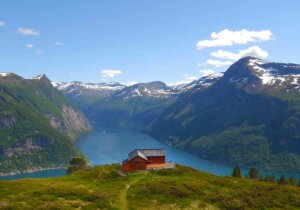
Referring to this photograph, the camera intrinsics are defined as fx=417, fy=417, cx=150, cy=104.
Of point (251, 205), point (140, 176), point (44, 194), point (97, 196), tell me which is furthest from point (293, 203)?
point (44, 194)

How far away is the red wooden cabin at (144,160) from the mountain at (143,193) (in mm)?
7931

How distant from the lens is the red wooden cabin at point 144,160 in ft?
326

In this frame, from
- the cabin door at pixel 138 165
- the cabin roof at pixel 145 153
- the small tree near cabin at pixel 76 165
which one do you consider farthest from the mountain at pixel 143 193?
the small tree near cabin at pixel 76 165

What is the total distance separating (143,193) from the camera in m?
75.4

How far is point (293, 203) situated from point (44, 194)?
46265mm

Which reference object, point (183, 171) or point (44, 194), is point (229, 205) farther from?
point (44, 194)

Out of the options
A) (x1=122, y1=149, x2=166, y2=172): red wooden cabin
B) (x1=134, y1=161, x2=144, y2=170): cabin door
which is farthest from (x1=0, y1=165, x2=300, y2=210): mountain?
(x1=134, y1=161, x2=144, y2=170): cabin door

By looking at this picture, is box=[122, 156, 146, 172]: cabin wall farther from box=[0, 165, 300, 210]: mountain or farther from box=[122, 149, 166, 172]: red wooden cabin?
box=[0, 165, 300, 210]: mountain

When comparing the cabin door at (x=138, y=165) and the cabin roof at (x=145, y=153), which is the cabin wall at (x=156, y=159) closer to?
the cabin roof at (x=145, y=153)

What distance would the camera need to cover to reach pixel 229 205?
240 feet

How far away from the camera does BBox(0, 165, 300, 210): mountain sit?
2749 inches

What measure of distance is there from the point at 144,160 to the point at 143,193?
25017 millimetres

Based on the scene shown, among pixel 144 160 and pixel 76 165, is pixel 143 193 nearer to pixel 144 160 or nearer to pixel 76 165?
pixel 144 160

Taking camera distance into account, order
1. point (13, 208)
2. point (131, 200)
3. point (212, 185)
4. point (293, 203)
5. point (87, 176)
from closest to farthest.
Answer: point (13, 208) < point (131, 200) < point (293, 203) < point (212, 185) < point (87, 176)
